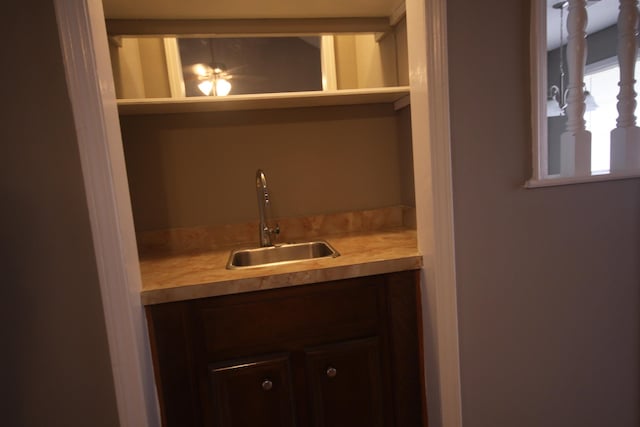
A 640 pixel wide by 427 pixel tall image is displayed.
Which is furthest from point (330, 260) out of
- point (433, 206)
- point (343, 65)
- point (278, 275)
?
point (343, 65)

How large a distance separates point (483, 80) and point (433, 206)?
41 centimetres

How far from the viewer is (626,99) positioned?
41.4 inches

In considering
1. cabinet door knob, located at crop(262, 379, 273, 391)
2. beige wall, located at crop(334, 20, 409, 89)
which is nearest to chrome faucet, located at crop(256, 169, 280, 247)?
cabinet door knob, located at crop(262, 379, 273, 391)

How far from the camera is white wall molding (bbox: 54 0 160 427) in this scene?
78cm

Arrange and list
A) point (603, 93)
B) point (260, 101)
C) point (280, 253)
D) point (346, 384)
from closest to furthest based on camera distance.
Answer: point (346, 384) < point (260, 101) < point (280, 253) < point (603, 93)

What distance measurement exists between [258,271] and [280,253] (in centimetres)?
44

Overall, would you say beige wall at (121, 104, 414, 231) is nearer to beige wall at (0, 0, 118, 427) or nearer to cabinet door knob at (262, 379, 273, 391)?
beige wall at (0, 0, 118, 427)

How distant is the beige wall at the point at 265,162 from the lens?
4.83 ft

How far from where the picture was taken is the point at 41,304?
836 mm

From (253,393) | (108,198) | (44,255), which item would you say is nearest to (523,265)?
(253,393)

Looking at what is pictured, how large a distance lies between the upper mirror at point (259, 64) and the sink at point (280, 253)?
769 millimetres

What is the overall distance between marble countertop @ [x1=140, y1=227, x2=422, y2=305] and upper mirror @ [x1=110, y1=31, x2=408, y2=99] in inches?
31.8

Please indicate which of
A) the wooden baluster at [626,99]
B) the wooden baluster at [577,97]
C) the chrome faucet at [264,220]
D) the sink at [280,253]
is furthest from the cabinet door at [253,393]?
the wooden baluster at [626,99]

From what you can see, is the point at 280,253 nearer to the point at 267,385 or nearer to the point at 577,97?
the point at 267,385
